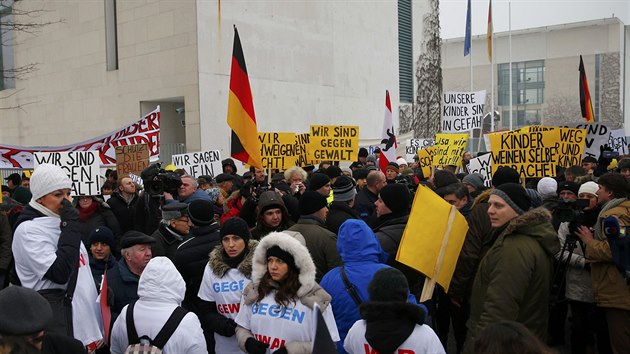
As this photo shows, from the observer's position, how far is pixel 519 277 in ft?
13.7

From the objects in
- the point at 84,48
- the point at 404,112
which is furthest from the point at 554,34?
the point at 84,48

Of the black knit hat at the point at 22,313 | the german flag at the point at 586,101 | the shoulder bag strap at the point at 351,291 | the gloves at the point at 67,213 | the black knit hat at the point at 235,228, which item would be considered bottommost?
the shoulder bag strap at the point at 351,291

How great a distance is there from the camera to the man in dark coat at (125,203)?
795cm

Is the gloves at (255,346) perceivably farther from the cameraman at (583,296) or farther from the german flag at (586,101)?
the german flag at (586,101)

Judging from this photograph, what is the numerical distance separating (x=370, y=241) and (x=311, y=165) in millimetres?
10199

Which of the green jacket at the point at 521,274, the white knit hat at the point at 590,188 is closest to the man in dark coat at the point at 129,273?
the green jacket at the point at 521,274

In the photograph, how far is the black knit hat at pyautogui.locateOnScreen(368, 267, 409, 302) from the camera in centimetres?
346

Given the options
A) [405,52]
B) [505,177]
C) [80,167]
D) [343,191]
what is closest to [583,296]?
[505,177]

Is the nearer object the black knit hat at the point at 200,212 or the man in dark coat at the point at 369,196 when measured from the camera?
the black knit hat at the point at 200,212

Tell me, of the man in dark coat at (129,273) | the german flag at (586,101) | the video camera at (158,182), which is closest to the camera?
the man in dark coat at (129,273)

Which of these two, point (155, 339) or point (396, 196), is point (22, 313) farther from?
point (396, 196)

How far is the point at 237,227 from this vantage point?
4766mm

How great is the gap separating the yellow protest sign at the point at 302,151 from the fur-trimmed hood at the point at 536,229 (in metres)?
9.66

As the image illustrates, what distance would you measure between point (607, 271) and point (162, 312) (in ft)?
12.8
